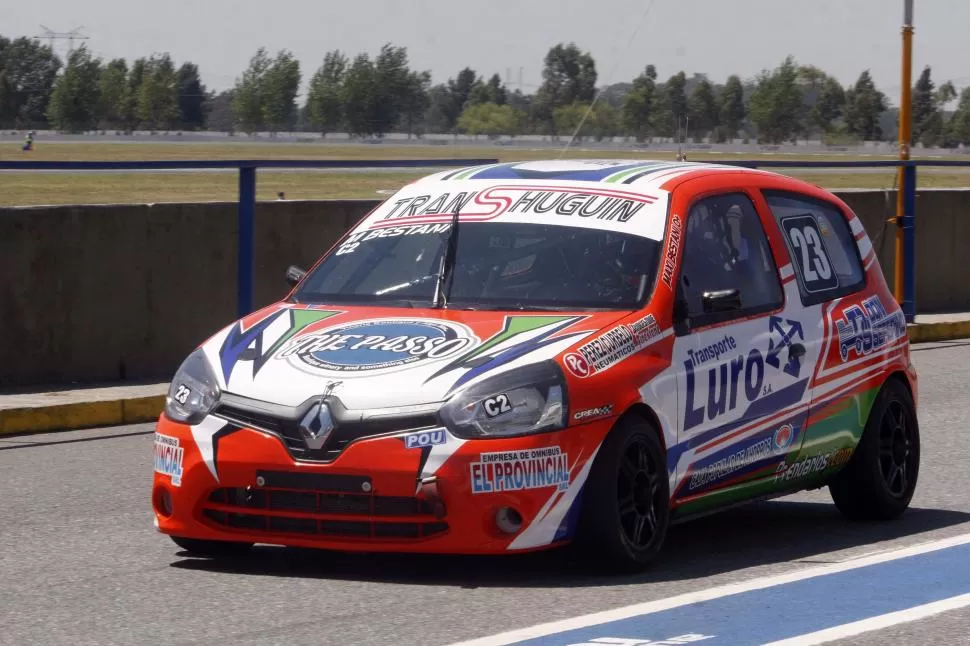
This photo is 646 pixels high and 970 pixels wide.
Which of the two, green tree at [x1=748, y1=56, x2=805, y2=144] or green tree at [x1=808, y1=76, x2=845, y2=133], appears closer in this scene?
green tree at [x1=748, y1=56, x2=805, y2=144]

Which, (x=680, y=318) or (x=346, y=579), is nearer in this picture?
(x=346, y=579)

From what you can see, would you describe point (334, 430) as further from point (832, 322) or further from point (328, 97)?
point (328, 97)

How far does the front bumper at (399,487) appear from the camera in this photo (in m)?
5.78

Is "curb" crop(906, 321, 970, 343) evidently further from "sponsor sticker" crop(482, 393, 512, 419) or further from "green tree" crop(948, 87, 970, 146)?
"green tree" crop(948, 87, 970, 146)

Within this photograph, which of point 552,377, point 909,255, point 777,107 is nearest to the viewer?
point 552,377

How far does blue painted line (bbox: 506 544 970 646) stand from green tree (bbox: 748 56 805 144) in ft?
173

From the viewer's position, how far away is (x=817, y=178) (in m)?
38.4

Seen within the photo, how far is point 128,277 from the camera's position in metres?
12.2

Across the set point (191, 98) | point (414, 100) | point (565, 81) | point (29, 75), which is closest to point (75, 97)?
point (29, 75)

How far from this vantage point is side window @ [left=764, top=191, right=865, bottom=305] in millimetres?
7473

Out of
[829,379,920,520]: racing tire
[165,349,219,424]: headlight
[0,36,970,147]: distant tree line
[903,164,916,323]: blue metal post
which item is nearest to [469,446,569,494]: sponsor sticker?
[165,349,219,424]: headlight

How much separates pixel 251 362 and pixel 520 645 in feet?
5.43

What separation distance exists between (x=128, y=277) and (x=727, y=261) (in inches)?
247

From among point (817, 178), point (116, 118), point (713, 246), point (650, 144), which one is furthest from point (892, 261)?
point (116, 118)
